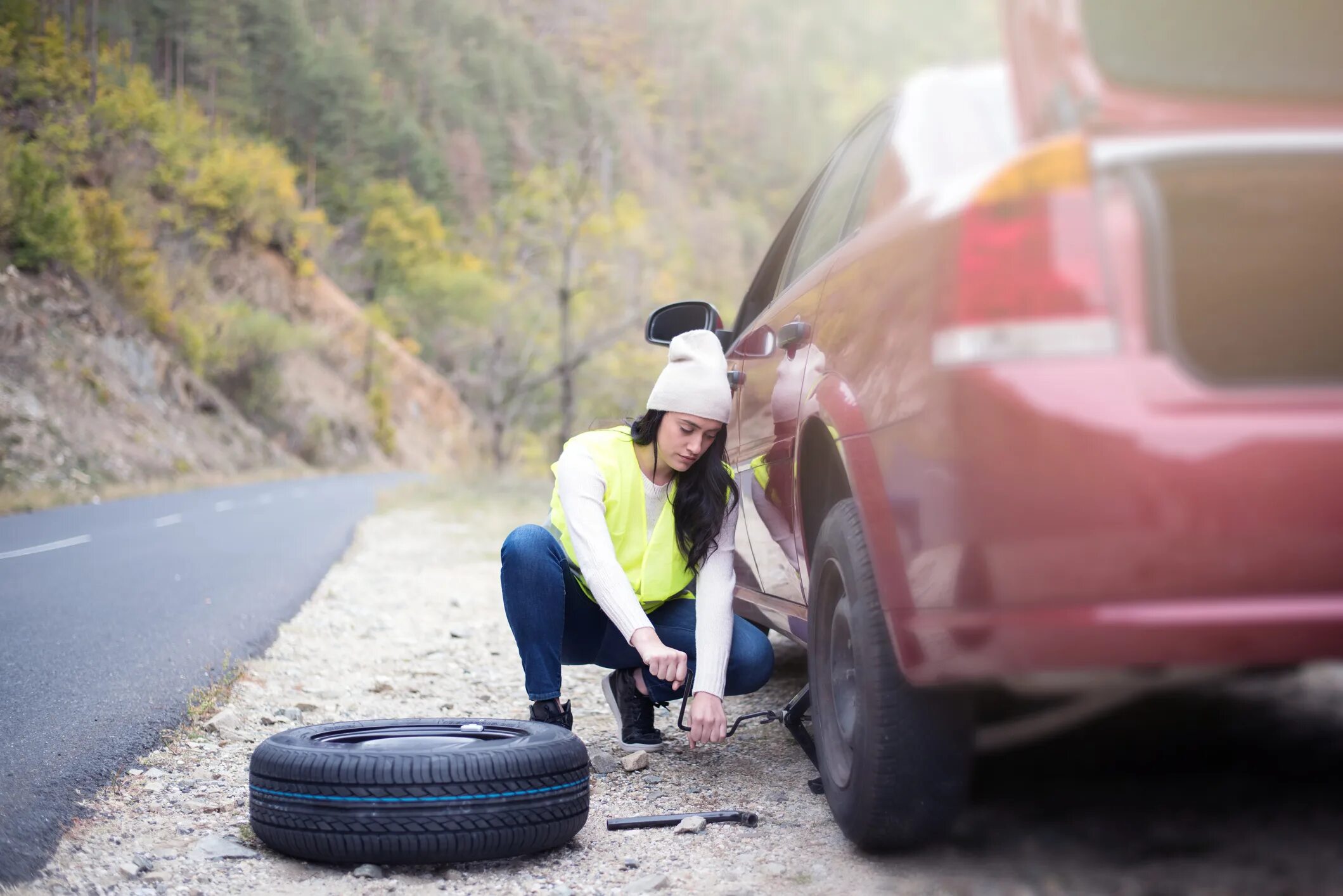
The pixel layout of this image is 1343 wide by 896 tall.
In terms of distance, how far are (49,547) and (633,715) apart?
347 inches

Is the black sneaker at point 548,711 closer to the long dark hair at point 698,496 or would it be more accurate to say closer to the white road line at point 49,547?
the long dark hair at point 698,496

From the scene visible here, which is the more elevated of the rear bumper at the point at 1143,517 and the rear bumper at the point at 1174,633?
the rear bumper at the point at 1143,517

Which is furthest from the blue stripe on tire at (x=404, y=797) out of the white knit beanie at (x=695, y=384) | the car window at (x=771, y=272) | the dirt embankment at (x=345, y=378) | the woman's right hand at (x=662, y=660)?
the dirt embankment at (x=345, y=378)

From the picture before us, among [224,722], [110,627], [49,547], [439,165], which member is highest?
[439,165]

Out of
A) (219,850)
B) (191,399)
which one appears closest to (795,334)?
(219,850)

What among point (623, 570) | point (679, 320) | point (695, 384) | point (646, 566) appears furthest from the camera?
point (679, 320)

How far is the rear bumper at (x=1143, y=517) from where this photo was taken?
60.0 inches

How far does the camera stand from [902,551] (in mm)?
1995

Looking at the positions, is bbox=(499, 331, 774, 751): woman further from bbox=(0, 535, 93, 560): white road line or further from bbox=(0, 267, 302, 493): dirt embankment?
bbox=(0, 267, 302, 493): dirt embankment

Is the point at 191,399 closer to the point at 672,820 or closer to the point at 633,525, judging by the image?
the point at 633,525

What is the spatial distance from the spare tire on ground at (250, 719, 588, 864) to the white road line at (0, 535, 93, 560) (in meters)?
8.31

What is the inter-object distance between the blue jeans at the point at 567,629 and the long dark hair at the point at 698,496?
257 mm

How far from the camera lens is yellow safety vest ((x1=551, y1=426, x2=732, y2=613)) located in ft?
11.8

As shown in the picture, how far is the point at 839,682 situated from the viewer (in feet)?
8.93
